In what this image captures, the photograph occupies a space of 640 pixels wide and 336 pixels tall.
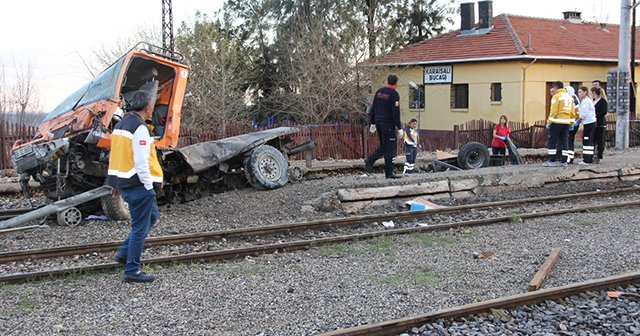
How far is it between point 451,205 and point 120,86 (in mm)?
5629

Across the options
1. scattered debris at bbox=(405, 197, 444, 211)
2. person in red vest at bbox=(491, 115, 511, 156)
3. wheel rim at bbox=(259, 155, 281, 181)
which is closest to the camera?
scattered debris at bbox=(405, 197, 444, 211)

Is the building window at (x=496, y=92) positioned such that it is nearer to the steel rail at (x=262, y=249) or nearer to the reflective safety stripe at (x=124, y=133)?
the steel rail at (x=262, y=249)

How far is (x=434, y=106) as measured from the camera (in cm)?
3203

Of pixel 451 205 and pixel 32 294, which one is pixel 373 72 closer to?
pixel 451 205

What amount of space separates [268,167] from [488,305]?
6835 mm

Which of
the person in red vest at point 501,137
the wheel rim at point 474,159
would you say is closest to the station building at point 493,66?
the person in red vest at point 501,137

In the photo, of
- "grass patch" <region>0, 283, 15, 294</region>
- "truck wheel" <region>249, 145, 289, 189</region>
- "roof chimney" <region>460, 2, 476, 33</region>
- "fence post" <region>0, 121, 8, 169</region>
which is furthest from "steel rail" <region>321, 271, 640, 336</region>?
"roof chimney" <region>460, 2, 476, 33</region>

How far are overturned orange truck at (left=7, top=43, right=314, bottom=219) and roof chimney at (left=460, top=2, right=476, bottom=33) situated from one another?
23.2m

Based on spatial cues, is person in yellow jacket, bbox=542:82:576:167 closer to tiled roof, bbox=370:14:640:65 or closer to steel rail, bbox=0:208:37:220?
steel rail, bbox=0:208:37:220

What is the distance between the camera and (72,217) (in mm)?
9125

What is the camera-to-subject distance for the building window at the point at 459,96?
1225 inches

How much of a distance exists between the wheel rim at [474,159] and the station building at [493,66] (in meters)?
12.7

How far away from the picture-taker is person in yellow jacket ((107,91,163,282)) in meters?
6.02

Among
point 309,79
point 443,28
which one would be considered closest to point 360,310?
point 309,79
